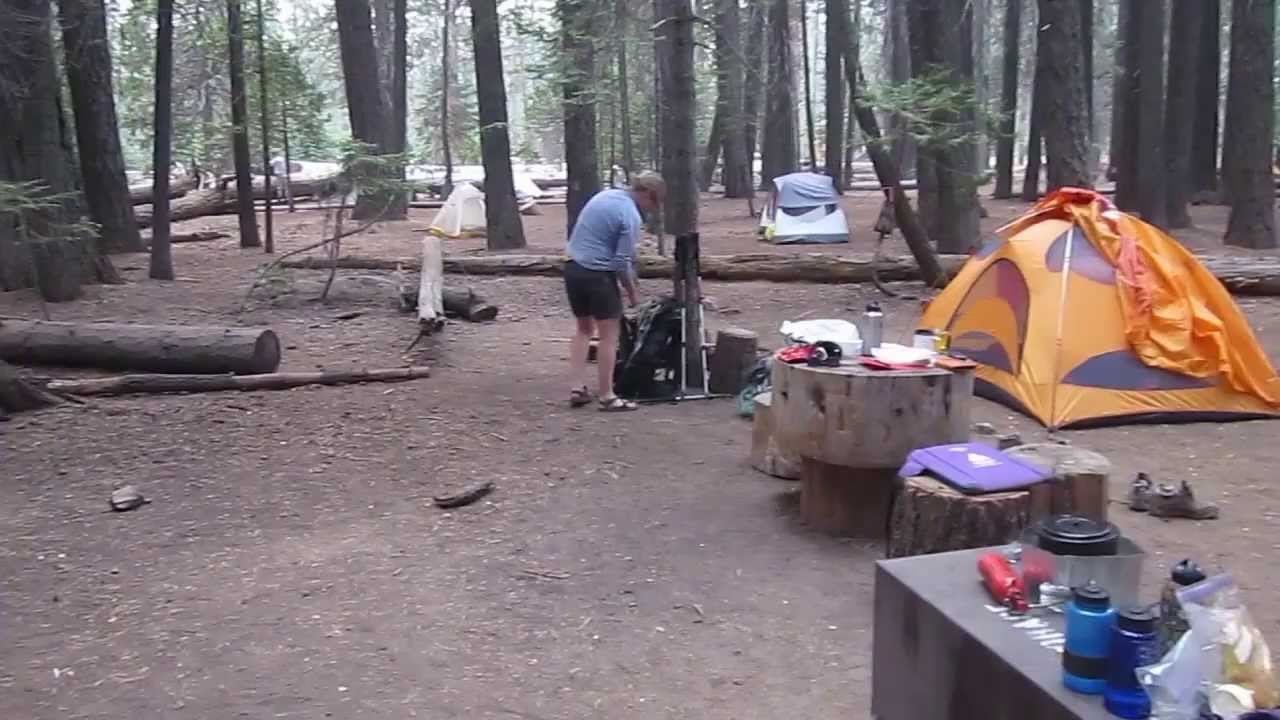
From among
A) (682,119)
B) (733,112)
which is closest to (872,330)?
(682,119)

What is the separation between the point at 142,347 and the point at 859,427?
18.9 ft

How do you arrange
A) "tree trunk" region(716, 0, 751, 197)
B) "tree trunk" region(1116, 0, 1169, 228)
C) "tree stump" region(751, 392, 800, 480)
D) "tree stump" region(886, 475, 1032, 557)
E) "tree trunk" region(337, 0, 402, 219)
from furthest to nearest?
"tree trunk" region(716, 0, 751, 197) < "tree trunk" region(337, 0, 402, 219) < "tree trunk" region(1116, 0, 1169, 228) < "tree stump" region(751, 392, 800, 480) < "tree stump" region(886, 475, 1032, 557)

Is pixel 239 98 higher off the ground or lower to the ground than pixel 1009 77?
lower

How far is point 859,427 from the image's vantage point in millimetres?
5305

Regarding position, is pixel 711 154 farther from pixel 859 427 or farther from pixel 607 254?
pixel 859 427

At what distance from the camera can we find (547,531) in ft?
18.7

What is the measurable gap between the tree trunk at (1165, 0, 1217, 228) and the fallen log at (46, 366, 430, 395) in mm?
12217

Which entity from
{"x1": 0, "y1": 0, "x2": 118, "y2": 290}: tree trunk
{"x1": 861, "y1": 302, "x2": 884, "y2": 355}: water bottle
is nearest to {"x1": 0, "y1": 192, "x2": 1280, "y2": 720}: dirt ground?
{"x1": 861, "y1": 302, "x2": 884, "y2": 355}: water bottle

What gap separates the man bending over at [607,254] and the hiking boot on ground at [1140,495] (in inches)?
132

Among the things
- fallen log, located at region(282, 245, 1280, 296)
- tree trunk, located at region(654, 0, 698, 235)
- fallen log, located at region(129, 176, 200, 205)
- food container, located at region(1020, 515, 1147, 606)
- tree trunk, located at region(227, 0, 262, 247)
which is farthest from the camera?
fallen log, located at region(129, 176, 200, 205)

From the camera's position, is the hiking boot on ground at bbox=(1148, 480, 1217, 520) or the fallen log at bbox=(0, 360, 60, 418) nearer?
the hiking boot on ground at bbox=(1148, 480, 1217, 520)

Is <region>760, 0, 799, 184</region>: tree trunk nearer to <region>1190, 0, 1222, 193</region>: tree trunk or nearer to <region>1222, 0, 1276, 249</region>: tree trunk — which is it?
<region>1190, 0, 1222, 193</region>: tree trunk

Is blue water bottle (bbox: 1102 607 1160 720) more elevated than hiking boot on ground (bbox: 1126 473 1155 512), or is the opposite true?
blue water bottle (bbox: 1102 607 1160 720)

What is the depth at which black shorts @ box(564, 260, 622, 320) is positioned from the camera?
299 inches
